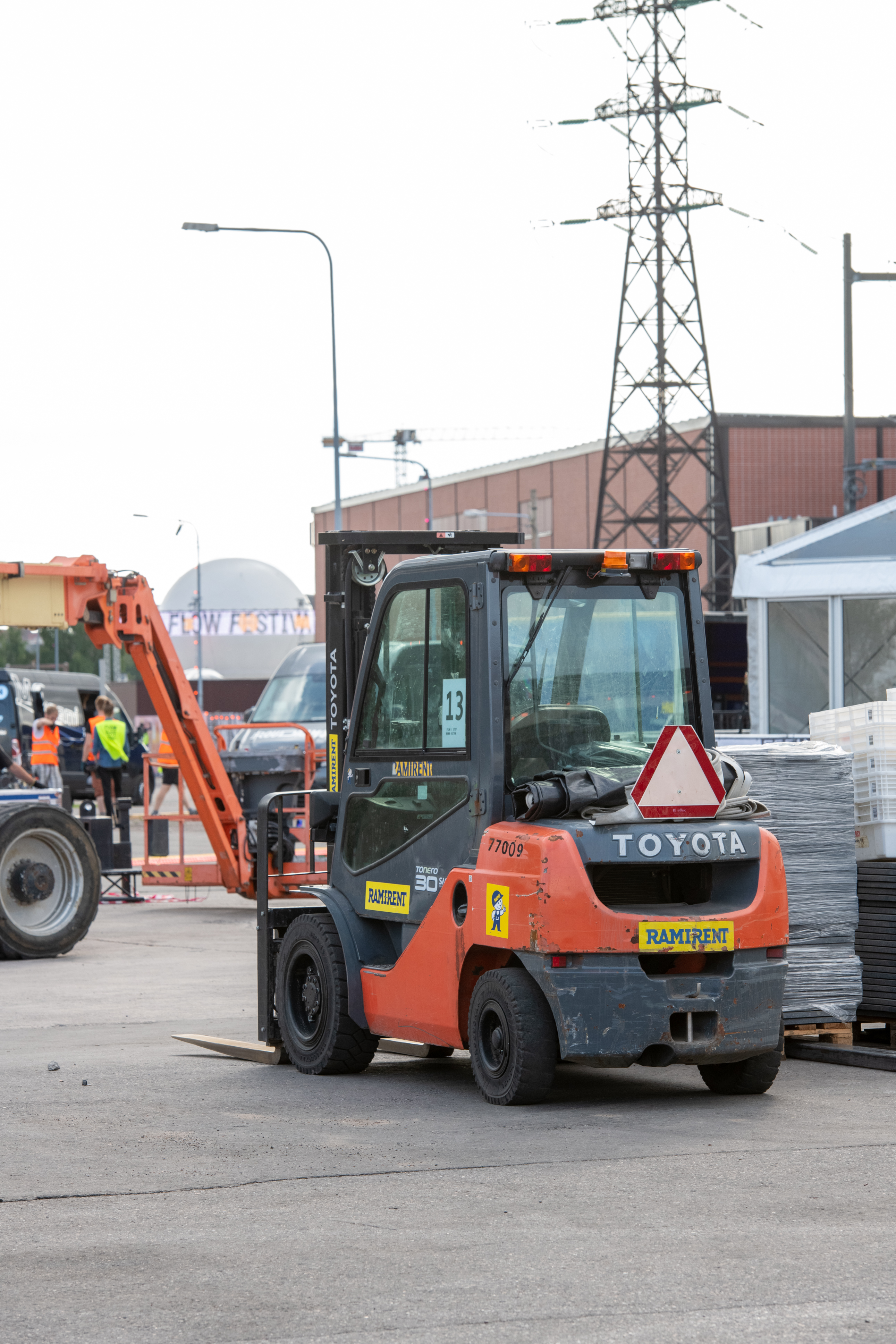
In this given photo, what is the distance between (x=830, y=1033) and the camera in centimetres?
1008

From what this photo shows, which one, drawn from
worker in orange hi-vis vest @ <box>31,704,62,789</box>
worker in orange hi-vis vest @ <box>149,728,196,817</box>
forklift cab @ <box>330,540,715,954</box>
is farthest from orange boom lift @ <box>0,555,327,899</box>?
forklift cab @ <box>330,540,715,954</box>

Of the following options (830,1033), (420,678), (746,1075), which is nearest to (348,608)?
(420,678)

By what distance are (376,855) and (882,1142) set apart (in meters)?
2.90

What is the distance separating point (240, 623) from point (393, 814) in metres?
110

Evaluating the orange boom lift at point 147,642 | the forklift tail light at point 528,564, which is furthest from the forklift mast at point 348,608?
the orange boom lift at point 147,642

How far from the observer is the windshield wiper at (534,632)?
8.59m

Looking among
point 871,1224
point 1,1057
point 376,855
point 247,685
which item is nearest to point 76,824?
point 1,1057

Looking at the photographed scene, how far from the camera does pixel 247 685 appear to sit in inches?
3327

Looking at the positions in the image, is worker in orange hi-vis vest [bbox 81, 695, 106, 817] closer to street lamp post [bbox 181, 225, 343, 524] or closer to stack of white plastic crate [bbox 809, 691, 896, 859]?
street lamp post [bbox 181, 225, 343, 524]

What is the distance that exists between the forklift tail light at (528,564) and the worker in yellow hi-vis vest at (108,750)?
666 inches

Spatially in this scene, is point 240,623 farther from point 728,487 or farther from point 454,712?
point 454,712

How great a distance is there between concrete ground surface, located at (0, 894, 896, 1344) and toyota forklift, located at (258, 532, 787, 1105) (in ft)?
1.19

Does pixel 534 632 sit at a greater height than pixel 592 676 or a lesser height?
greater

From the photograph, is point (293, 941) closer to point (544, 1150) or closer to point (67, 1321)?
point (544, 1150)
